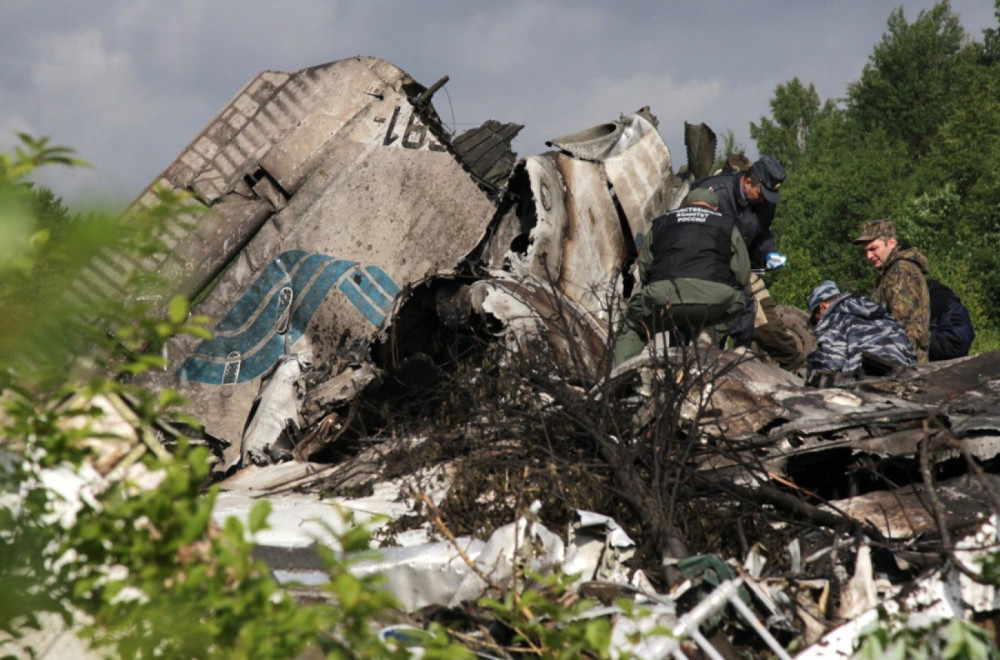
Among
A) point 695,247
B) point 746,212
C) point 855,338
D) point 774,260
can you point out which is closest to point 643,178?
point 746,212

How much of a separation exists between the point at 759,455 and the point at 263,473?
2.43 m

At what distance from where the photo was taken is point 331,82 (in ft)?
22.9

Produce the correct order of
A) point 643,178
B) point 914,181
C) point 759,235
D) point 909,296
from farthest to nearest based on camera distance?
point 914,181, point 643,178, point 759,235, point 909,296

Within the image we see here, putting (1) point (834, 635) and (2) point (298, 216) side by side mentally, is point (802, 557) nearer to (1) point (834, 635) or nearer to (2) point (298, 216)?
(1) point (834, 635)

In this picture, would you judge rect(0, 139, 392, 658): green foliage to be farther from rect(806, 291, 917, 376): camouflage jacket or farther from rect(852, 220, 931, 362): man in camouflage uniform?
rect(852, 220, 931, 362): man in camouflage uniform

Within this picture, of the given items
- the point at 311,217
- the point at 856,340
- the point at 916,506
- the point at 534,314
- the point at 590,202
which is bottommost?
the point at 916,506

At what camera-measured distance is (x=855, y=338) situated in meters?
5.77

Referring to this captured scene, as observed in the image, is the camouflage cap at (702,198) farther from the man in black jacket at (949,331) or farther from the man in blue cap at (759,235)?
Answer: the man in black jacket at (949,331)

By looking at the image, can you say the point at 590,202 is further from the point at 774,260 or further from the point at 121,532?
the point at 121,532

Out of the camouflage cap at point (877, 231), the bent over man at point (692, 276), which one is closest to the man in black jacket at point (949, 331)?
the camouflage cap at point (877, 231)

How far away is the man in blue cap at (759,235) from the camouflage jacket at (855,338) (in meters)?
0.64

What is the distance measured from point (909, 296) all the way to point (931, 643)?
14.4 ft

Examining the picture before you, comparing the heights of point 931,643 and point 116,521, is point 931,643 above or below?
below

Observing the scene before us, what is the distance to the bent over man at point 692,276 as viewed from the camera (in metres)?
5.56
